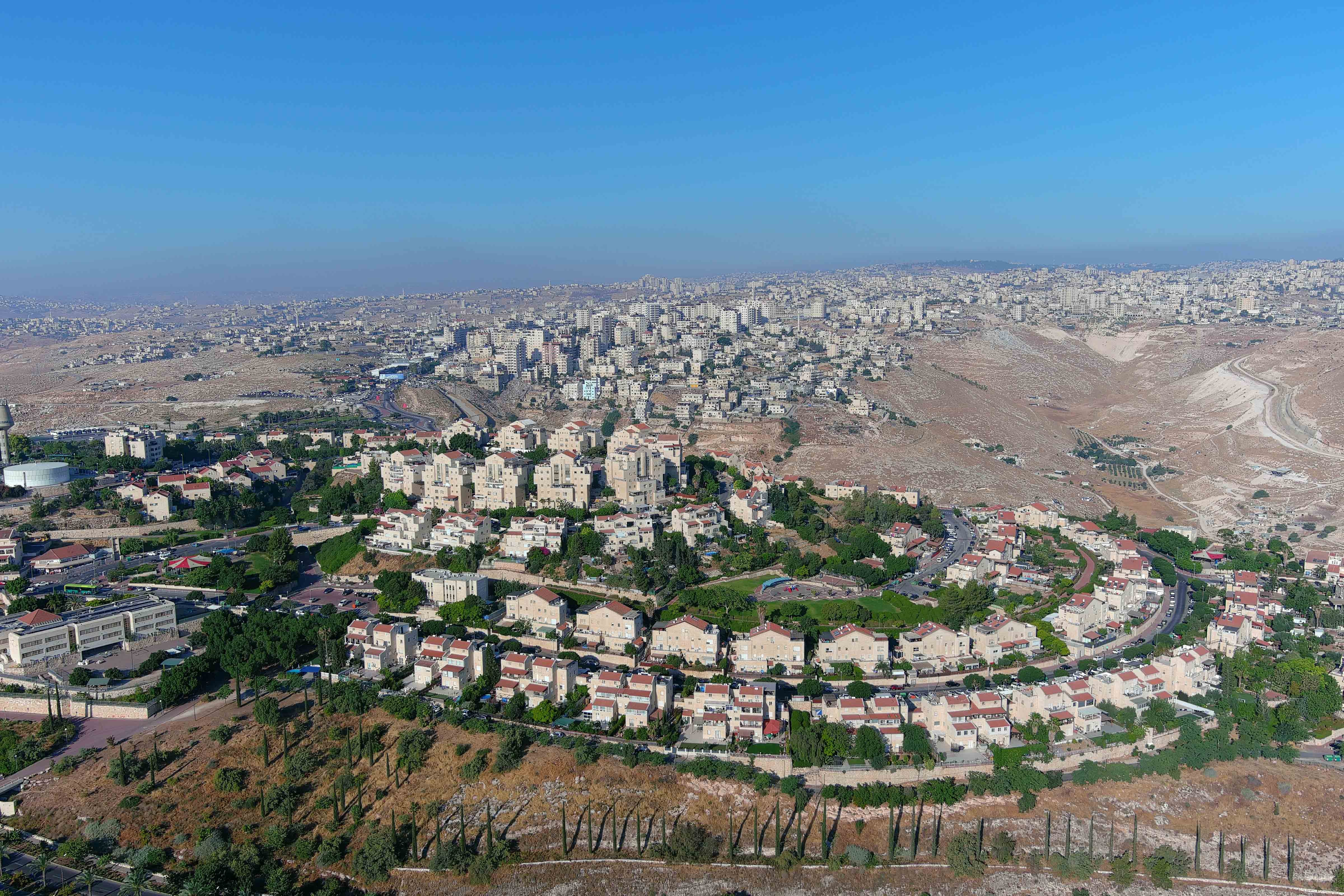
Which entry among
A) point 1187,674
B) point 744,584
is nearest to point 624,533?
point 744,584

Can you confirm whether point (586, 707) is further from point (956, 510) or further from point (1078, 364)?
point (1078, 364)

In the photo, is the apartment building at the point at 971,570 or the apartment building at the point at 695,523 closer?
the apartment building at the point at 971,570

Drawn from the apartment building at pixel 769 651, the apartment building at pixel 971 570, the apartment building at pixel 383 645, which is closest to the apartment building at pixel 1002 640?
the apartment building at pixel 971 570

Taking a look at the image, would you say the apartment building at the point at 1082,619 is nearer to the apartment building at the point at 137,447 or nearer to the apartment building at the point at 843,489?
the apartment building at the point at 843,489

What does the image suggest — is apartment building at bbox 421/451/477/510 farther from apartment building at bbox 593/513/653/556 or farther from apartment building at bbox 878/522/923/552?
apartment building at bbox 878/522/923/552

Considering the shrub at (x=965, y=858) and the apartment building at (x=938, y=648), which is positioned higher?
the apartment building at (x=938, y=648)

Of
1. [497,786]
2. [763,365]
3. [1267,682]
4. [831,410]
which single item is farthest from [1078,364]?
[497,786]

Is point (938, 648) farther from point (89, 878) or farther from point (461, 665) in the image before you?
point (89, 878)
